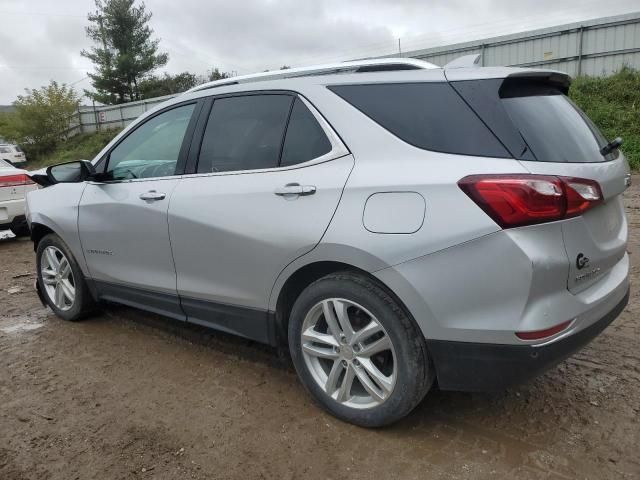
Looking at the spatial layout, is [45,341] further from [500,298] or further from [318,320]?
[500,298]

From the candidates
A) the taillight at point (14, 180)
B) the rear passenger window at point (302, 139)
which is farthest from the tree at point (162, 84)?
the rear passenger window at point (302, 139)

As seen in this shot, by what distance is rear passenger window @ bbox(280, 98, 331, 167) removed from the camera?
106 inches

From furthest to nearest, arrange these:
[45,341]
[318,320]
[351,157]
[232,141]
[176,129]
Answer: [45,341] → [176,129] → [232,141] → [318,320] → [351,157]

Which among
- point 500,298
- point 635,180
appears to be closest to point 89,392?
point 500,298

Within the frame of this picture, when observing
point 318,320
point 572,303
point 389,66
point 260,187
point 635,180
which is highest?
point 389,66

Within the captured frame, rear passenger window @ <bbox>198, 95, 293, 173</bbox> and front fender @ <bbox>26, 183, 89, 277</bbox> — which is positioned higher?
rear passenger window @ <bbox>198, 95, 293, 173</bbox>

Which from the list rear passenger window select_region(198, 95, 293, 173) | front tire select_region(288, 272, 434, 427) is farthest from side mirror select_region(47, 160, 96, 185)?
front tire select_region(288, 272, 434, 427)

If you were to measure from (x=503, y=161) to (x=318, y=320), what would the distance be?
1.17 metres

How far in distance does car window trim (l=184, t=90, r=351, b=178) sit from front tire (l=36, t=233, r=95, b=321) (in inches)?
62.6

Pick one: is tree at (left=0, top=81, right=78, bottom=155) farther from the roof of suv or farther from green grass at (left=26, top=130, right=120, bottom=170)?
the roof of suv

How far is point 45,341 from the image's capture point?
405 cm

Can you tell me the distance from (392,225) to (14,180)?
7291 millimetres

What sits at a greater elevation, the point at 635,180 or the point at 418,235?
the point at 418,235

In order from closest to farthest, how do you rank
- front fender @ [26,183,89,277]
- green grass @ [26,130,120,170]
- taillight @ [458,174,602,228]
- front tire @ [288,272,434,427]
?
taillight @ [458,174,602,228]
front tire @ [288,272,434,427]
front fender @ [26,183,89,277]
green grass @ [26,130,120,170]
